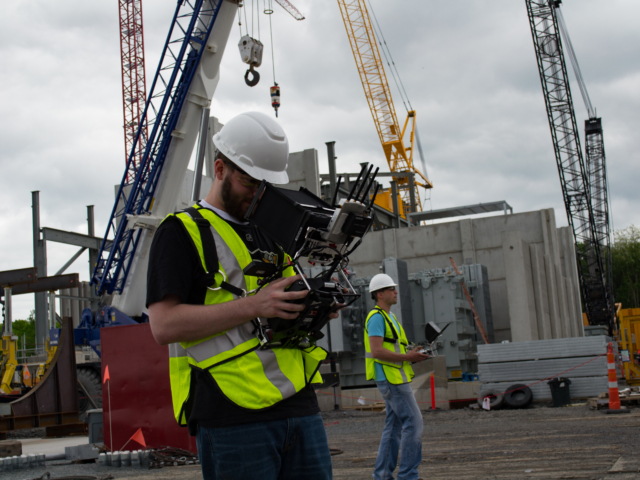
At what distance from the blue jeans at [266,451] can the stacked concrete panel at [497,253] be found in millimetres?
22548

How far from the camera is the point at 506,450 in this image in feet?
26.2

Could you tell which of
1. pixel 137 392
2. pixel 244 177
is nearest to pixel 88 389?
pixel 137 392

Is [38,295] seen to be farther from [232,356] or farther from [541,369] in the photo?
[232,356]

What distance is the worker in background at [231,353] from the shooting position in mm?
2016

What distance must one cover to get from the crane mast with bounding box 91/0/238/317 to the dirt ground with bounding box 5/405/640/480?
20.4 feet

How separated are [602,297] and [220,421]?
160 ft

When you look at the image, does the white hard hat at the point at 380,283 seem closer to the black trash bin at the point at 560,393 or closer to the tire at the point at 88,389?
the black trash bin at the point at 560,393

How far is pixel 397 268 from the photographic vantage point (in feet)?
72.0

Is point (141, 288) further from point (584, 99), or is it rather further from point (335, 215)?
point (584, 99)

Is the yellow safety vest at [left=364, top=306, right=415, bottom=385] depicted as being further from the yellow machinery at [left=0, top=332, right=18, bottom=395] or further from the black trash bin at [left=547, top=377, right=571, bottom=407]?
the yellow machinery at [left=0, top=332, right=18, bottom=395]

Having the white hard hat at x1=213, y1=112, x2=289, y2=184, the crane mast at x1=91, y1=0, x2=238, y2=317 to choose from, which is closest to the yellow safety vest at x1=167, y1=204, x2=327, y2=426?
the white hard hat at x1=213, y1=112, x2=289, y2=184

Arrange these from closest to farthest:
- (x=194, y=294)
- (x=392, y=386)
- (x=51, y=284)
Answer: (x=194, y=294), (x=392, y=386), (x=51, y=284)

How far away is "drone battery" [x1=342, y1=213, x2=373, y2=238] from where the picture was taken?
2119mm

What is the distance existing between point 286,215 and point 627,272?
73.6 metres
